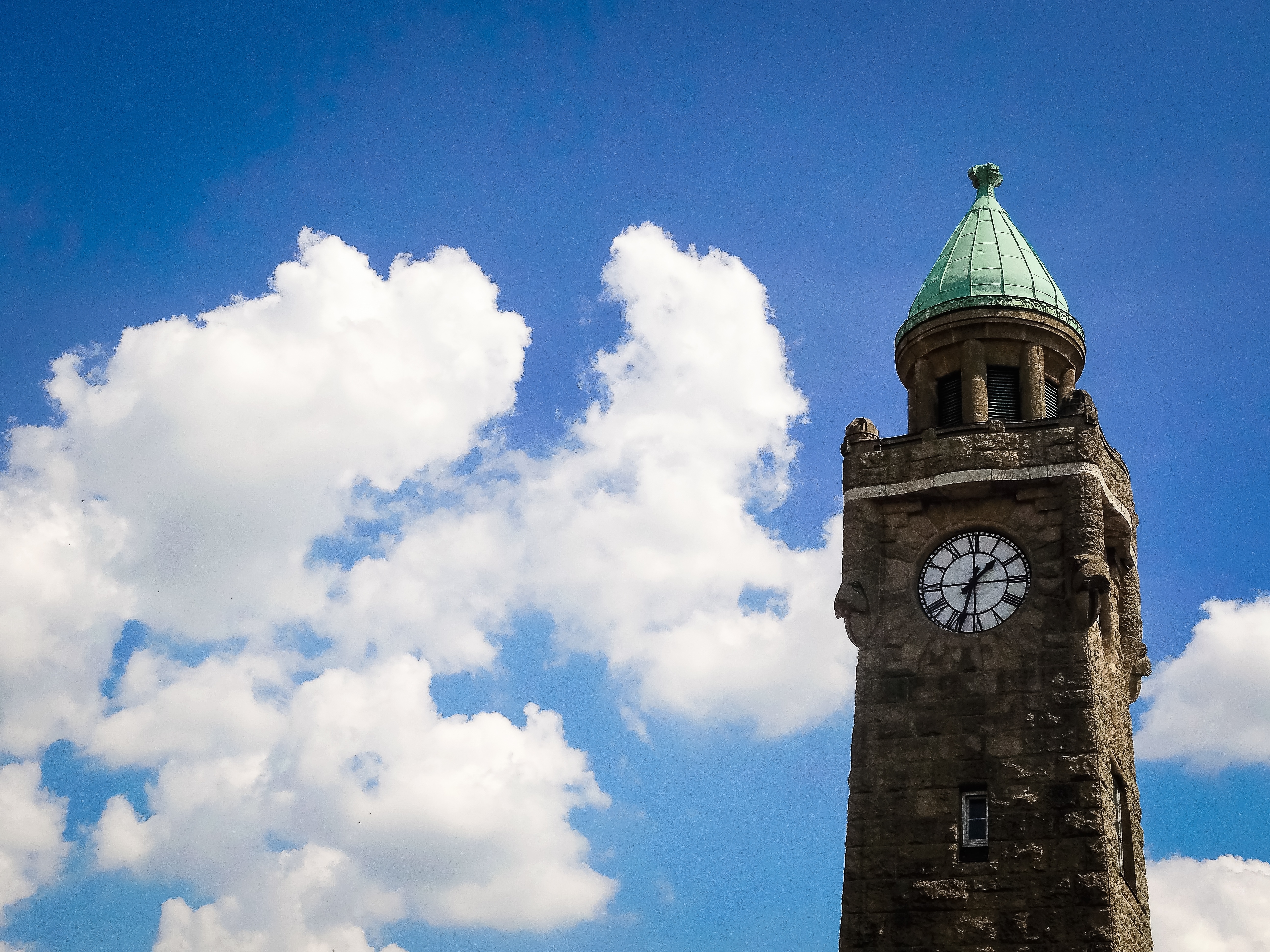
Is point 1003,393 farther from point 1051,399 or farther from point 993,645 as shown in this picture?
point 993,645

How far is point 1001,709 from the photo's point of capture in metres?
32.7

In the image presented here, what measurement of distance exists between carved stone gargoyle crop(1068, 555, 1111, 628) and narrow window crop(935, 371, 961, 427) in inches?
235

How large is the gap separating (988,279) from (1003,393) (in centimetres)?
299

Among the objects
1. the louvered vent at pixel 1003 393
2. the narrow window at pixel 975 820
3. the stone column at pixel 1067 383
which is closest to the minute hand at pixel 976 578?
the louvered vent at pixel 1003 393

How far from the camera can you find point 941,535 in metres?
35.4

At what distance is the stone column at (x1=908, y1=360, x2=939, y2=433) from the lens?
38125 mm

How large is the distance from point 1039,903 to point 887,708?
17.4 feet

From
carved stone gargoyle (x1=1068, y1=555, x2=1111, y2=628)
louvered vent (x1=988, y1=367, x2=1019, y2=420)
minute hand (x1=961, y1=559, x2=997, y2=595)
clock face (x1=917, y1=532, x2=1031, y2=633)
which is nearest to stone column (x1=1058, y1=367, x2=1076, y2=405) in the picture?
louvered vent (x1=988, y1=367, x2=1019, y2=420)

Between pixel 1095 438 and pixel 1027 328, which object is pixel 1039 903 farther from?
pixel 1027 328

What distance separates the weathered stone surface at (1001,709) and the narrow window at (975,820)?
0.16 metres

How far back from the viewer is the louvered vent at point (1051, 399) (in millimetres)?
38203

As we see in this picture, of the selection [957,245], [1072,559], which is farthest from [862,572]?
[957,245]

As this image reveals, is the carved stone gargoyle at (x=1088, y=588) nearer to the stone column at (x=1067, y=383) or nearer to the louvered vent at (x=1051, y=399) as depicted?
the louvered vent at (x=1051, y=399)

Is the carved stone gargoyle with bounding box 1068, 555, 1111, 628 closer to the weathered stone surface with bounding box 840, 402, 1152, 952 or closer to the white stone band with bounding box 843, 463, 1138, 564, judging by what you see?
the weathered stone surface with bounding box 840, 402, 1152, 952
